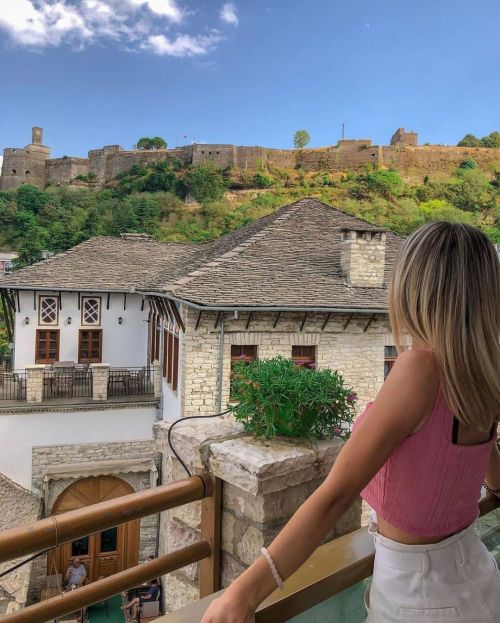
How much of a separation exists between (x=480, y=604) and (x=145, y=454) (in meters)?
11.3

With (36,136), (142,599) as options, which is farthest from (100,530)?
(36,136)

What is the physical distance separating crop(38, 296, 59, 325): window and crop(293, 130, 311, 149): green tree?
4958 cm

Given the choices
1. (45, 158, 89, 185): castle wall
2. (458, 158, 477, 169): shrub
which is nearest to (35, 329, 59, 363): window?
(45, 158, 89, 185): castle wall

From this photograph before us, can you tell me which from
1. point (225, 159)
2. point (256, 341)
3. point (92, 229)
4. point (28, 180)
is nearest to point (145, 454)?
point (256, 341)

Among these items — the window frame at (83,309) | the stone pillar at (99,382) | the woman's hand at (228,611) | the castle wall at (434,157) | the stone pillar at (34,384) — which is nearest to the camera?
the woman's hand at (228,611)

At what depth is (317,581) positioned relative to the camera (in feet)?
4.45

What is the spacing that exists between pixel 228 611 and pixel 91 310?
45.7 ft

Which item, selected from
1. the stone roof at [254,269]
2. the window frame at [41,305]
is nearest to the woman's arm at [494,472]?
the stone roof at [254,269]

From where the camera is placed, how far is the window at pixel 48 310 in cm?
1362

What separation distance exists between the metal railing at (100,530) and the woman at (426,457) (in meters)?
0.44

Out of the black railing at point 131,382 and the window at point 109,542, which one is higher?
the black railing at point 131,382

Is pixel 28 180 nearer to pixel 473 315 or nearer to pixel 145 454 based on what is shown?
pixel 145 454

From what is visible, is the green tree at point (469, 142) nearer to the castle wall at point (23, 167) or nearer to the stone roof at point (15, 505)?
the castle wall at point (23, 167)

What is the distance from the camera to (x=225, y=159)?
53.6 m
